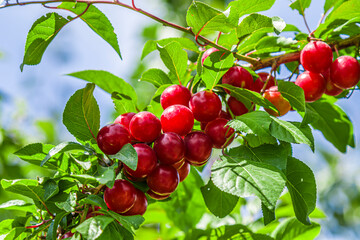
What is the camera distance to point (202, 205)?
4.45ft

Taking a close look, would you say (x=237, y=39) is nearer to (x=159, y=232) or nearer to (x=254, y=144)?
(x=254, y=144)

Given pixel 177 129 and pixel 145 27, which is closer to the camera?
pixel 177 129

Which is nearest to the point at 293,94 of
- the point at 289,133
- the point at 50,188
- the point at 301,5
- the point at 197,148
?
the point at 289,133

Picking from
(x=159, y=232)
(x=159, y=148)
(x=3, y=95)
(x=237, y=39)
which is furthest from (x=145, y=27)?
(x=159, y=148)

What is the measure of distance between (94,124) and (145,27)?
2873mm

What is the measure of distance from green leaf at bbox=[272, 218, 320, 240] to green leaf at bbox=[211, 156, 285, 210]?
1.63ft

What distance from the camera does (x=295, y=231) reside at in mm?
1215

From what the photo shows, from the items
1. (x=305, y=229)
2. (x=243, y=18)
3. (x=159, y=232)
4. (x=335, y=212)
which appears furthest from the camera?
(x=335, y=212)

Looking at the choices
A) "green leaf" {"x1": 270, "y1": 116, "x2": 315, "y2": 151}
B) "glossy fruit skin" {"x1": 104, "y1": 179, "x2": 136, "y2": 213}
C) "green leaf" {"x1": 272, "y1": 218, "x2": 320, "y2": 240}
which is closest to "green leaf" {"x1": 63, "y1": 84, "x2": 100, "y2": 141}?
"glossy fruit skin" {"x1": 104, "y1": 179, "x2": 136, "y2": 213}

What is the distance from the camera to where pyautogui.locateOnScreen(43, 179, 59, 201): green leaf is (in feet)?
2.56

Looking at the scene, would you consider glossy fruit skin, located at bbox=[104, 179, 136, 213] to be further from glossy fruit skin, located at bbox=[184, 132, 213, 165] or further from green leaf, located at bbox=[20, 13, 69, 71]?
green leaf, located at bbox=[20, 13, 69, 71]

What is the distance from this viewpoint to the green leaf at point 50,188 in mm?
782

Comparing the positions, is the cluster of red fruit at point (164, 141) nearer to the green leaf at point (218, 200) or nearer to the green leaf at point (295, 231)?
the green leaf at point (218, 200)

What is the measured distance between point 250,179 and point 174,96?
0.30 metres
